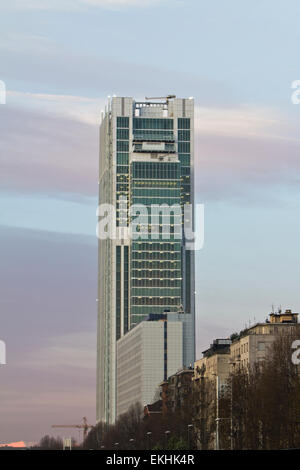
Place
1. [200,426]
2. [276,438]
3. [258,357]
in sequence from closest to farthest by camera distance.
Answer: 1. [276,438]
2. [200,426]
3. [258,357]

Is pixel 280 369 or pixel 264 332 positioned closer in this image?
pixel 280 369

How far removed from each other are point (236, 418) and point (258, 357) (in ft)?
149

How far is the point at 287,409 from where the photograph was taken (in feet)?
424
